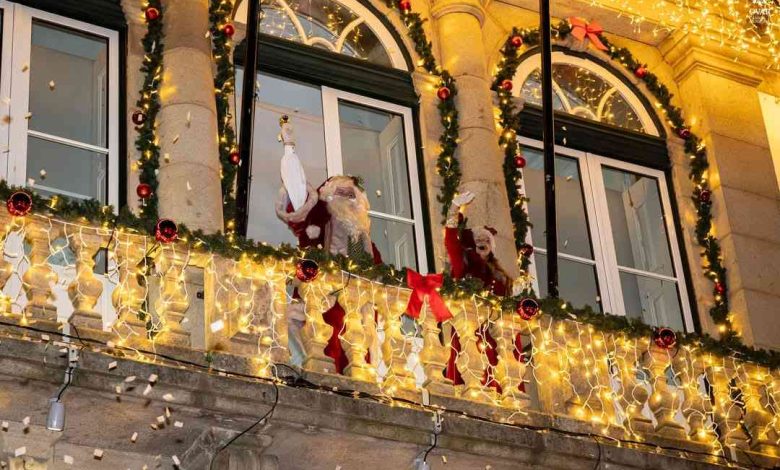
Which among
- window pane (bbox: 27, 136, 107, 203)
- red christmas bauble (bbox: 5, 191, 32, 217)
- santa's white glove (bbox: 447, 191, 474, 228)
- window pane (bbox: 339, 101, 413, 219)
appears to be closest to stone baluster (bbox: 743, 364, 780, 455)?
santa's white glove (bbox: 447, 191, 474, 228)

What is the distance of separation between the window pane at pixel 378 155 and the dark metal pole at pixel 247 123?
6.37 ft

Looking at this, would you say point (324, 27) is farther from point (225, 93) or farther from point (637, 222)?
point (637, 222)

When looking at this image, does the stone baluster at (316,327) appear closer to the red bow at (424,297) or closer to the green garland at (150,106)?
the red bow at (424,297)

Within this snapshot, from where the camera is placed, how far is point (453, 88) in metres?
13.8

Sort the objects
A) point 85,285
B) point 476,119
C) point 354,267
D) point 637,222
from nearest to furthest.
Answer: point 85,285, point 354,267, point 476,119, point 637,222

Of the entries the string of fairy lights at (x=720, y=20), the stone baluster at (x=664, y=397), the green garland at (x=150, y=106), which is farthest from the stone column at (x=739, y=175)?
the green garland at (x=150, y=106)

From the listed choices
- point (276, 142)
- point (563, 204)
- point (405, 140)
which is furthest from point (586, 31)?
point (276, 142)

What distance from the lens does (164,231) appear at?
32.7ft

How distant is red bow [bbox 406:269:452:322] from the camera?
1087 centimetres

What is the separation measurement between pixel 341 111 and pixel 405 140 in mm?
617

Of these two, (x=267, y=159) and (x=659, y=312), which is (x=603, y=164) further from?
(x=267, y=159)

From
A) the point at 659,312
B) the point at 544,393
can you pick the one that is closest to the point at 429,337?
the point at 544,393

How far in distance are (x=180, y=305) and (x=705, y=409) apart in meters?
4.29

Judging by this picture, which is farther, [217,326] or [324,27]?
[324,27]
